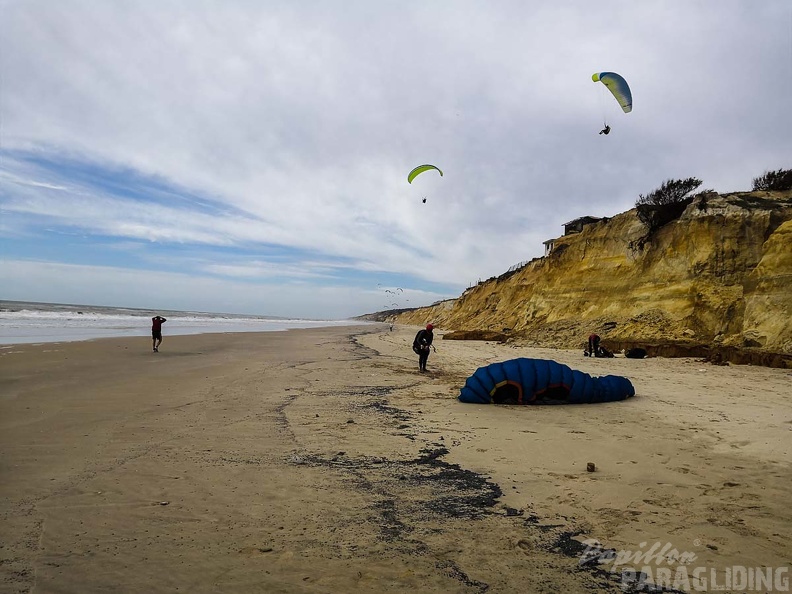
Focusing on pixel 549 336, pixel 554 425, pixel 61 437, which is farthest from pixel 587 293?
pixel 61 437

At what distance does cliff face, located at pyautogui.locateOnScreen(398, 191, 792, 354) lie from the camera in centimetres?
1488

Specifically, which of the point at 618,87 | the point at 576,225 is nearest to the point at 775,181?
the point at 618,87

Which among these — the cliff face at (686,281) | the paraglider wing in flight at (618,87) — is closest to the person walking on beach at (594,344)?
the cliff face at (686,281)

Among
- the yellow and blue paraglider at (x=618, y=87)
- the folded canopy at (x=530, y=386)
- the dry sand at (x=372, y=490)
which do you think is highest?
the yellow and blue paraglider at (x=618, y=87)

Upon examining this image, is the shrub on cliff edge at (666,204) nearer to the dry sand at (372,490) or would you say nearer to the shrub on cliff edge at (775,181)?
the shrub on cliff edge at (775,181)

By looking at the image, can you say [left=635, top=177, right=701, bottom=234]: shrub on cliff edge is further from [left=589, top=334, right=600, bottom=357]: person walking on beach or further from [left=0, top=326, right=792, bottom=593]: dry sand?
[left=0, top=326, right=792, bottom=593]: dry sand

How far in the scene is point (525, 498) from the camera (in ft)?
12.5

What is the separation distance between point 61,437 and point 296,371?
6.88m

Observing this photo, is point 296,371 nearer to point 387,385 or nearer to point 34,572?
point 387,385

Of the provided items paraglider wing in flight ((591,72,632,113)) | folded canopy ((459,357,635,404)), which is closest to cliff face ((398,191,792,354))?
paraglider wing in flight ((591,72,632,113))

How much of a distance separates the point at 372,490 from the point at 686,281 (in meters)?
20.8

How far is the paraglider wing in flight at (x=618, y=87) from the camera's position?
14.0m

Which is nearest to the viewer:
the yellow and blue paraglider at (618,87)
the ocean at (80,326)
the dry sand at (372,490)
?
the dry sand at (372,490)

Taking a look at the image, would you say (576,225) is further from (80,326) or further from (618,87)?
(80,326)
